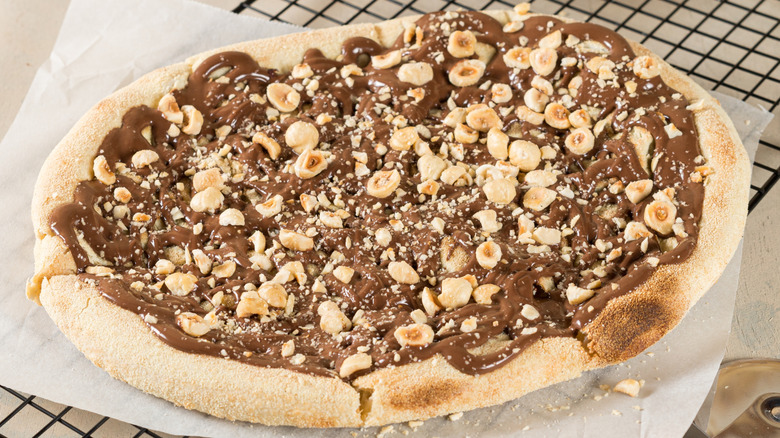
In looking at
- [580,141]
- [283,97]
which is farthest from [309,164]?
[580,141]

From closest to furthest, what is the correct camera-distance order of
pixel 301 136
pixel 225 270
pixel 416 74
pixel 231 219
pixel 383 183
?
pixel 225 270 < pixel 231 219 < pixel 383 183 < pixel 301 136 < pixel 416 74

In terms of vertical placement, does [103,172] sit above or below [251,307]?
above

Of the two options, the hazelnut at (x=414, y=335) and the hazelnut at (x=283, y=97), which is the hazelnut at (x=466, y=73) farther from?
the hazelnut at (x=414, y=335)

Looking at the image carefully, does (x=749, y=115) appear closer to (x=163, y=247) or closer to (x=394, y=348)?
(x=394, y=348)

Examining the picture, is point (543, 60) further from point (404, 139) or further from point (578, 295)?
point (578, 295)

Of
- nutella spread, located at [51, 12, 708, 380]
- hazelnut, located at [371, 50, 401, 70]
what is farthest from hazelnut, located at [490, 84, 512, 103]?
hazelnut, located at [371, 50, 401, 70]

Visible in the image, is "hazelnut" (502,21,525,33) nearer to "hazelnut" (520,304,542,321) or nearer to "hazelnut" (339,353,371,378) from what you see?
"hazelnut" (520,304,542,321)
